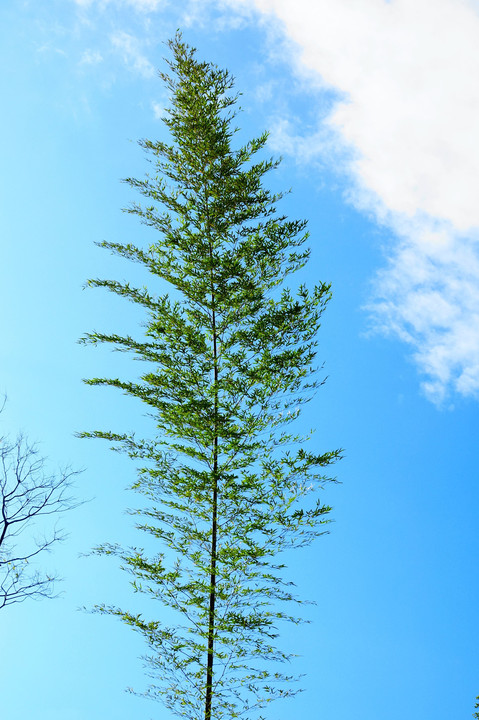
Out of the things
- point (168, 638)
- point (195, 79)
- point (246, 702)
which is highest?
point (195, 79)

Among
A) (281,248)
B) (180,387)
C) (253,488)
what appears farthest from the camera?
(281,248)

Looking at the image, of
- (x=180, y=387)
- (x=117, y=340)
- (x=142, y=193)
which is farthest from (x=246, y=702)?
(x=142, y=193)

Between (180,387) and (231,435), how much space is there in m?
0.74

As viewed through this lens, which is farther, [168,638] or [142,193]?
[142,193]

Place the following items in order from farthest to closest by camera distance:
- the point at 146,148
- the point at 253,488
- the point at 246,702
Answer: the point at 146,148 < the point at 253,488 < the point at 246,702

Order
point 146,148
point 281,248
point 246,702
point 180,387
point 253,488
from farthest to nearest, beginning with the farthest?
point 146,148 < point 281,248 < point 180,387 < point 253,488 < point 246,702

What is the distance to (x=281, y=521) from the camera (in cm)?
579

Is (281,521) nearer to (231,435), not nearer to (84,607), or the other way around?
(231,435)

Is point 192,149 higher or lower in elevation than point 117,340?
higher

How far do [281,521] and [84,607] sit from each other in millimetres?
2012

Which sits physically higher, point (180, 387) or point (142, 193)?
point (142, 193)

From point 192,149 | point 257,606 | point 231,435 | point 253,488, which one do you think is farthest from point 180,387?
point 192,149

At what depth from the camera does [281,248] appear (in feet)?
22.5

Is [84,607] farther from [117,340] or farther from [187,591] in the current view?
[117,340]
